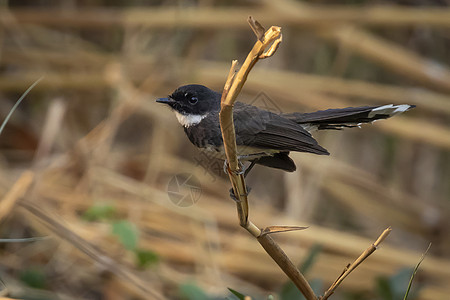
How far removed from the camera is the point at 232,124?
3.84 feet

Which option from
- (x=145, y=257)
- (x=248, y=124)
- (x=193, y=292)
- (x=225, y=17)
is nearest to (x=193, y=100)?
(x=248, y=124)

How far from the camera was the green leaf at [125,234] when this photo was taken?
269 cm

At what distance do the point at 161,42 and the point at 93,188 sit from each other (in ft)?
5.31

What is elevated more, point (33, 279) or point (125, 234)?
point (125, 234)

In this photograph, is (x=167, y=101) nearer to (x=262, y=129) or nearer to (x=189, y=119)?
(x=189, y=119)

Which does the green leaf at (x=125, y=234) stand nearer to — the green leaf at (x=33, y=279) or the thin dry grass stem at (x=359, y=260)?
the green leaf at (x=33, y=279)

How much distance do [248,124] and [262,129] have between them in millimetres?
46

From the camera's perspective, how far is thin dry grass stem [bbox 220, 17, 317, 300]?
1059mm

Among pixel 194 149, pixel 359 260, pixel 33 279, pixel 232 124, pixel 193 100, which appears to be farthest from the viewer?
pixel 194 149

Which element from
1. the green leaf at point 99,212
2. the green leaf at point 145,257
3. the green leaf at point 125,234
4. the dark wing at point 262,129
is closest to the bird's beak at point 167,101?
the dark wing at point 262,129

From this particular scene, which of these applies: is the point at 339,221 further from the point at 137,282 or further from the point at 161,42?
the point at 137,282

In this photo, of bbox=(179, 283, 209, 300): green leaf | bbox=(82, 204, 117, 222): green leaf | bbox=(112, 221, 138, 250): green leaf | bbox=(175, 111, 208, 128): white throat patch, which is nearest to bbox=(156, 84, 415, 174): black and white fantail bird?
bbox=(175, 111, 208, 128): white throat patch

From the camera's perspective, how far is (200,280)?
349cm

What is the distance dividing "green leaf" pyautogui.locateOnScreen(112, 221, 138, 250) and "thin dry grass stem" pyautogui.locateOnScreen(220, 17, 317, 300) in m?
1.49
